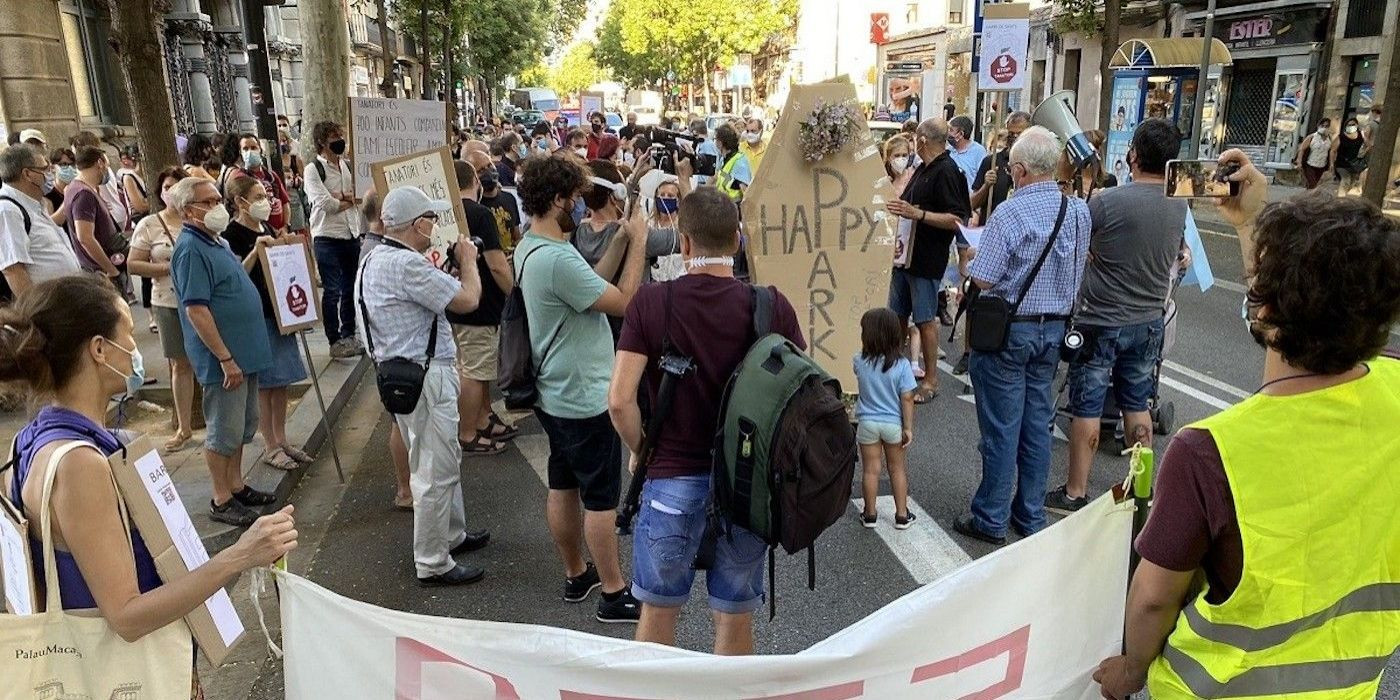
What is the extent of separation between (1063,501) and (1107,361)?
Result: 807mm

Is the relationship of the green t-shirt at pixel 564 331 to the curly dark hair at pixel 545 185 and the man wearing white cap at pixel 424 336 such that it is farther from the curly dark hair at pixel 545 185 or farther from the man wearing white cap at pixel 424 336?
the man wearing white cap at pixel 424 336

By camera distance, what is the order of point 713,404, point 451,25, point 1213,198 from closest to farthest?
1. point 713,404
2. point 1213,198
3. point 451,25

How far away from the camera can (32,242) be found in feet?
17.9

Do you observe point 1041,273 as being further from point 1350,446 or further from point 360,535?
point 360,535

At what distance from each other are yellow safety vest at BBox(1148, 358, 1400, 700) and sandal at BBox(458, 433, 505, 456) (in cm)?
473

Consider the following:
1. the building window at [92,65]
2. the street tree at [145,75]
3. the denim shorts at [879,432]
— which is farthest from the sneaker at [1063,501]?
the building window at [92,65]

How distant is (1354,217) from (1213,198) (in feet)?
5.13

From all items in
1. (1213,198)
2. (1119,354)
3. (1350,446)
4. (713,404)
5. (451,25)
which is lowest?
(1119,354)

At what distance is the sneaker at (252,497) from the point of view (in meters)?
4.70

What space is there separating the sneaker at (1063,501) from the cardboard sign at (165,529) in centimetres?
397

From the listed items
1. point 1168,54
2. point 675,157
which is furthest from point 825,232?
point 1168,54

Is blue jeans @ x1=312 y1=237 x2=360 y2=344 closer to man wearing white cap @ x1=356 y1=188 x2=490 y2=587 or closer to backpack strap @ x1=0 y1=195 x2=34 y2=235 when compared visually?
backpack strap @ x1=0 y1=195 x2=34 y2=235

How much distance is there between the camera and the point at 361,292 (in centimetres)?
381

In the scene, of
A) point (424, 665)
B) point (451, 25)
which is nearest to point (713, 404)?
point (424, 665)
